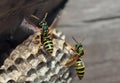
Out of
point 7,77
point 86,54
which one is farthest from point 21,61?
point 86,54

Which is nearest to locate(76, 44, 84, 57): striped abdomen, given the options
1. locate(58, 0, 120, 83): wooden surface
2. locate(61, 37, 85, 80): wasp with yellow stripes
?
locate(61, 37, 85, 80): wasp with yellow stripes

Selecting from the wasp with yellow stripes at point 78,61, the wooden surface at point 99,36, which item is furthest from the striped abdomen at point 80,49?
the wooden surface at point 99,36

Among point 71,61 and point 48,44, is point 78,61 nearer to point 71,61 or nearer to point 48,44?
point 71,61

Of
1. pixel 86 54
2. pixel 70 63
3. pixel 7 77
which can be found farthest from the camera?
pixel 86 54

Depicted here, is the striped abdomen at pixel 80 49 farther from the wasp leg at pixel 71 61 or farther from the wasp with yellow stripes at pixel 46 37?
the wasp with yellow stripes at pixel 46 37

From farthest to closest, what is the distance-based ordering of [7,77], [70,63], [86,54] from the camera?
[86,54], [70,63], [7,77]

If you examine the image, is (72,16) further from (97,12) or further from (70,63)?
(70,63)

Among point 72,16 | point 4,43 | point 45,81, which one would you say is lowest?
point 45,81
